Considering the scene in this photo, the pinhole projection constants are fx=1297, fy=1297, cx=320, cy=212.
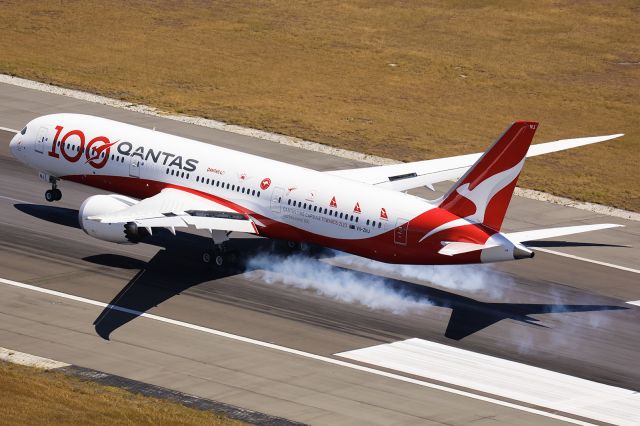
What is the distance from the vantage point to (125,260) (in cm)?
6066

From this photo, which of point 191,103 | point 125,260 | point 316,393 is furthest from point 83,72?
point 316,393

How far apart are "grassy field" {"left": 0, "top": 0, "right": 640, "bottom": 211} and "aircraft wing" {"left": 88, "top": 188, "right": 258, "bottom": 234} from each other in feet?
74.4

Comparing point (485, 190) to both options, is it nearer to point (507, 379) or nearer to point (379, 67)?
point (507, 379)

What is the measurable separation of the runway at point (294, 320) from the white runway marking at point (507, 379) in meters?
0.54

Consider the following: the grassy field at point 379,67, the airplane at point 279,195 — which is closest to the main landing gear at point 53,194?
the airplane at point 279,195

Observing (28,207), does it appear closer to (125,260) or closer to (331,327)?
(125,260)

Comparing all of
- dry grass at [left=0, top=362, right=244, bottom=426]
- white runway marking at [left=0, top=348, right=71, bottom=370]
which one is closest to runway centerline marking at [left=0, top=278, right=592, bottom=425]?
white runway marking at [left=0, top=348, right=71, bottom=370]

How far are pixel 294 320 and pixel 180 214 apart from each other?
23.6ft

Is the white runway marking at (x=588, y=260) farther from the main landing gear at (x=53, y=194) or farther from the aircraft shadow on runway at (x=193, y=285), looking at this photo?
the main landing gear at (x=53, y=194)

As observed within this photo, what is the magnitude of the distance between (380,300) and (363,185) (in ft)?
17.1

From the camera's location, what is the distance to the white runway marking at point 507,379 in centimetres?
4825

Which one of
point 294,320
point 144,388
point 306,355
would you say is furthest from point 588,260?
point 144,388

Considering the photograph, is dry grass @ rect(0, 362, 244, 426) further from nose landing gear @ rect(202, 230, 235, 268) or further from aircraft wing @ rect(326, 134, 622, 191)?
aircraft wing @ rect(326, 134, 622, 191)

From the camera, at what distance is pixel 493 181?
53594 mm
